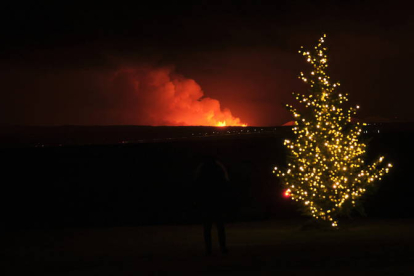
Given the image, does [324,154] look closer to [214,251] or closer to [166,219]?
[214,251]

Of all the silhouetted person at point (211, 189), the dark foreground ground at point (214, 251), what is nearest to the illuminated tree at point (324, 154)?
the dark foreground ground at point (214, 251)

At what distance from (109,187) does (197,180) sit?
34217 millimetres

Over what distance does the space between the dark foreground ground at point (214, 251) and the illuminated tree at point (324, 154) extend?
41.4 inches

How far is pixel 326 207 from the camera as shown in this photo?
23.3 m

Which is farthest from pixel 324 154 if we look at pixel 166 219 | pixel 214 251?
pixel 166 219

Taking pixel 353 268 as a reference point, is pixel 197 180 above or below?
above

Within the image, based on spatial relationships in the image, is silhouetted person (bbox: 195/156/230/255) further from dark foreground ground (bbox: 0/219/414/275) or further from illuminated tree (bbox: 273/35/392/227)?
illuminated tree (bbox: 273/35/392/227)

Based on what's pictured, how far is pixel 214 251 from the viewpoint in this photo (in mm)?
16703

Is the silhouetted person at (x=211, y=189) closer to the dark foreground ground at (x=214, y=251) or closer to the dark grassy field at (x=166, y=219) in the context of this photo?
the dark grassy field at (x=166, y=219)

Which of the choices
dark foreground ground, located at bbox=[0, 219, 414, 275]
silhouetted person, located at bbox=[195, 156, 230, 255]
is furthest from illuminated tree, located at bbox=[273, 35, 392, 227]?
silhouetted person, located at bbox=[195, 156, 230, 255]

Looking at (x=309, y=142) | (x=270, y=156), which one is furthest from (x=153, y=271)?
(x=270, y=156)

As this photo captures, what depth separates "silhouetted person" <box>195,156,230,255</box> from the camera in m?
15.7

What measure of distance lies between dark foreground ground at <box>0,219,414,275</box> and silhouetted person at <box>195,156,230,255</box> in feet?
2.96

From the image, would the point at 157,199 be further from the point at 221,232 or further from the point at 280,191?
the point at 221,232
